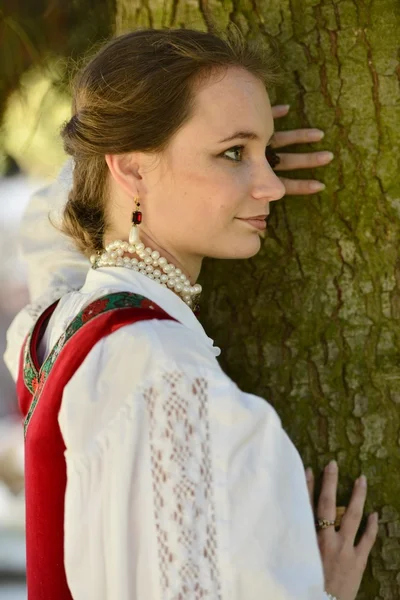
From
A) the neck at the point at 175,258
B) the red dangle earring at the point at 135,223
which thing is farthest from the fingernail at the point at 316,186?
the red dangle earring at the point at 135,223

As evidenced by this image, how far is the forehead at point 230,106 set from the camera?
5.39ft

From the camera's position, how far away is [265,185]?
1.70m

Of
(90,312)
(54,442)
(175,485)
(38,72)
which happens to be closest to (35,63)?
(38,72)

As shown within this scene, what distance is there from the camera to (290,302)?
190 centimetres

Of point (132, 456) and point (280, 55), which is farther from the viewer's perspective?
point (280, 55)

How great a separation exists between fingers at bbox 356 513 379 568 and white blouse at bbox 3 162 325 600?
0.40 m

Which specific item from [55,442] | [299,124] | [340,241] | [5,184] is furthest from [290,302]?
[5,184]

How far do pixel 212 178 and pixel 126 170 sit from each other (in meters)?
0.17

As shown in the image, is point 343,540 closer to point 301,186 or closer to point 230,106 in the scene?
point 301,186

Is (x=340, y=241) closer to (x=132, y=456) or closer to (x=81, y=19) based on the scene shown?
(x=132, y=456)

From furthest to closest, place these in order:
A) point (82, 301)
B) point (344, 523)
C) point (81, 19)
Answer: point (81, 19)
point (344, 523)
point (82, 301)

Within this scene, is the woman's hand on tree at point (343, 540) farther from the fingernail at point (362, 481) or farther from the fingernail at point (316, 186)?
the fingernail at point (316, 186)

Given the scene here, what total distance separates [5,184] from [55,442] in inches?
113

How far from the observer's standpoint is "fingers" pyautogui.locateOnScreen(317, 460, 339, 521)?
1.75m
